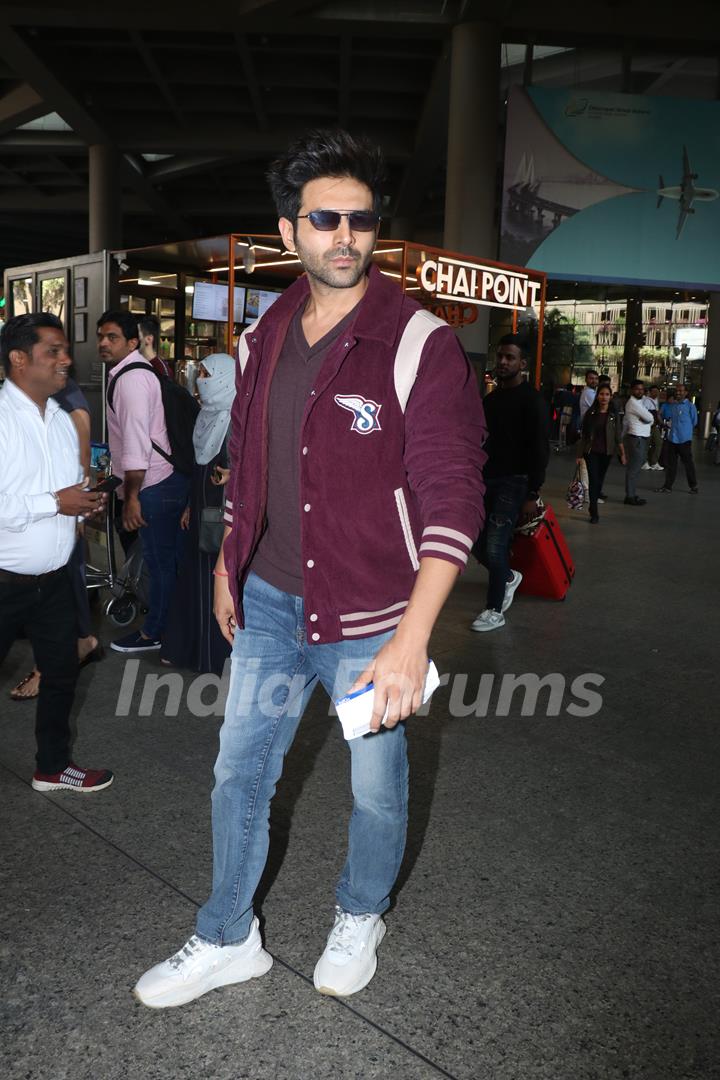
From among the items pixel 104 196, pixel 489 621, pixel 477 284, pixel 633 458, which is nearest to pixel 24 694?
pixel 489 621

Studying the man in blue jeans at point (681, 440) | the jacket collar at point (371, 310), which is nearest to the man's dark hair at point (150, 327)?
the jacket collar at point (371, 310)

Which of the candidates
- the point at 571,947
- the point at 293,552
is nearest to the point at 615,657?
the point at 571,947

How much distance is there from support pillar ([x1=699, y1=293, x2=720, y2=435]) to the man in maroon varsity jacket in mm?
30517

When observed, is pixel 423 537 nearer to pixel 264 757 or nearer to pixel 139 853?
pixel 264 757

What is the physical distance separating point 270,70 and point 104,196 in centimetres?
621

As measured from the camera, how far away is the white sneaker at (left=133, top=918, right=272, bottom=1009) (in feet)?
7.89

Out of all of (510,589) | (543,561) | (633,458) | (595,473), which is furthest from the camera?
(633,458)

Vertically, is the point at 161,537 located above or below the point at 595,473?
below

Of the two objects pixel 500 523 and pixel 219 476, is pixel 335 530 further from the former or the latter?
pixel 500 523

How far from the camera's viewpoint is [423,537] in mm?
2039

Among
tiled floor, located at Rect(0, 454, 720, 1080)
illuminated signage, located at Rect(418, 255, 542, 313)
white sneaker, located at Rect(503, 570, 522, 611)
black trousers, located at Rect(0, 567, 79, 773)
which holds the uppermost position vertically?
illuminated signage, located at Rect(418, 255, 542, 313)

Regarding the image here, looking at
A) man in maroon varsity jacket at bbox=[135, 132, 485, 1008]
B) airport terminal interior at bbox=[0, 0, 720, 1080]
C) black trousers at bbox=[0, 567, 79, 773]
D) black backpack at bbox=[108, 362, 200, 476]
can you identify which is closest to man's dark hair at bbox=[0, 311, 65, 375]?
black trousers at bbox=[0, 567, 79, 773]

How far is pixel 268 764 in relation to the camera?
241cm

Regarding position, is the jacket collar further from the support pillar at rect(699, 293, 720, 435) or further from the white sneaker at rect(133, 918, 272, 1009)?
the support pillar at rect(699, 293, 720, 435)
